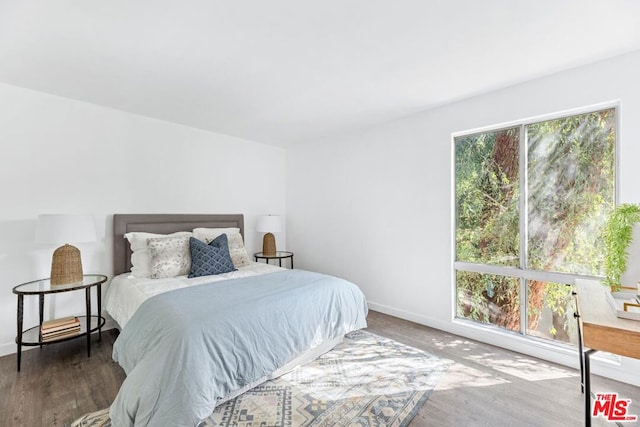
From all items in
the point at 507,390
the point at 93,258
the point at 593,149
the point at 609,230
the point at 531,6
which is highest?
the point at 531,6

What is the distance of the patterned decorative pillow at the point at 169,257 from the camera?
2.81 m

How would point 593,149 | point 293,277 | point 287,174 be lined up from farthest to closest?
1. point 287,174
2. point 293,277
3. point 593,149

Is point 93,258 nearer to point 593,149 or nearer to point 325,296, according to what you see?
point 325,296

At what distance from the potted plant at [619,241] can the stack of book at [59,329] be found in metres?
4.03

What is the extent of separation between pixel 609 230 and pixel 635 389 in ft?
4.19

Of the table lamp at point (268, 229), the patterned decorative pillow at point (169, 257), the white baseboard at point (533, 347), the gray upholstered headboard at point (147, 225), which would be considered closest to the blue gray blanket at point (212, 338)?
the patterned decorative pillow at point (169, 257)

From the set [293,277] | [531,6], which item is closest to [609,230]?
[531,6]

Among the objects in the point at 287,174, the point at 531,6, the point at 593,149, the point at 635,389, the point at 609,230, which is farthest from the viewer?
the point at 287,174

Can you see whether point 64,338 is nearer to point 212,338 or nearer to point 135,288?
point 135,288

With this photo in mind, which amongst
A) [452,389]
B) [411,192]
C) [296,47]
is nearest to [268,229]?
[411,192]

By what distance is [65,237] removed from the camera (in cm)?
244

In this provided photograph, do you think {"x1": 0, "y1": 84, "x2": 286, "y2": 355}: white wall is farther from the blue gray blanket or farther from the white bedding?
the blue gray blanket

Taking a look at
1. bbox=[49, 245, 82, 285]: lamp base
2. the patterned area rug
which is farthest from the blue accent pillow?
the patterned area rug

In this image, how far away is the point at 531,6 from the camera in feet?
5.35
